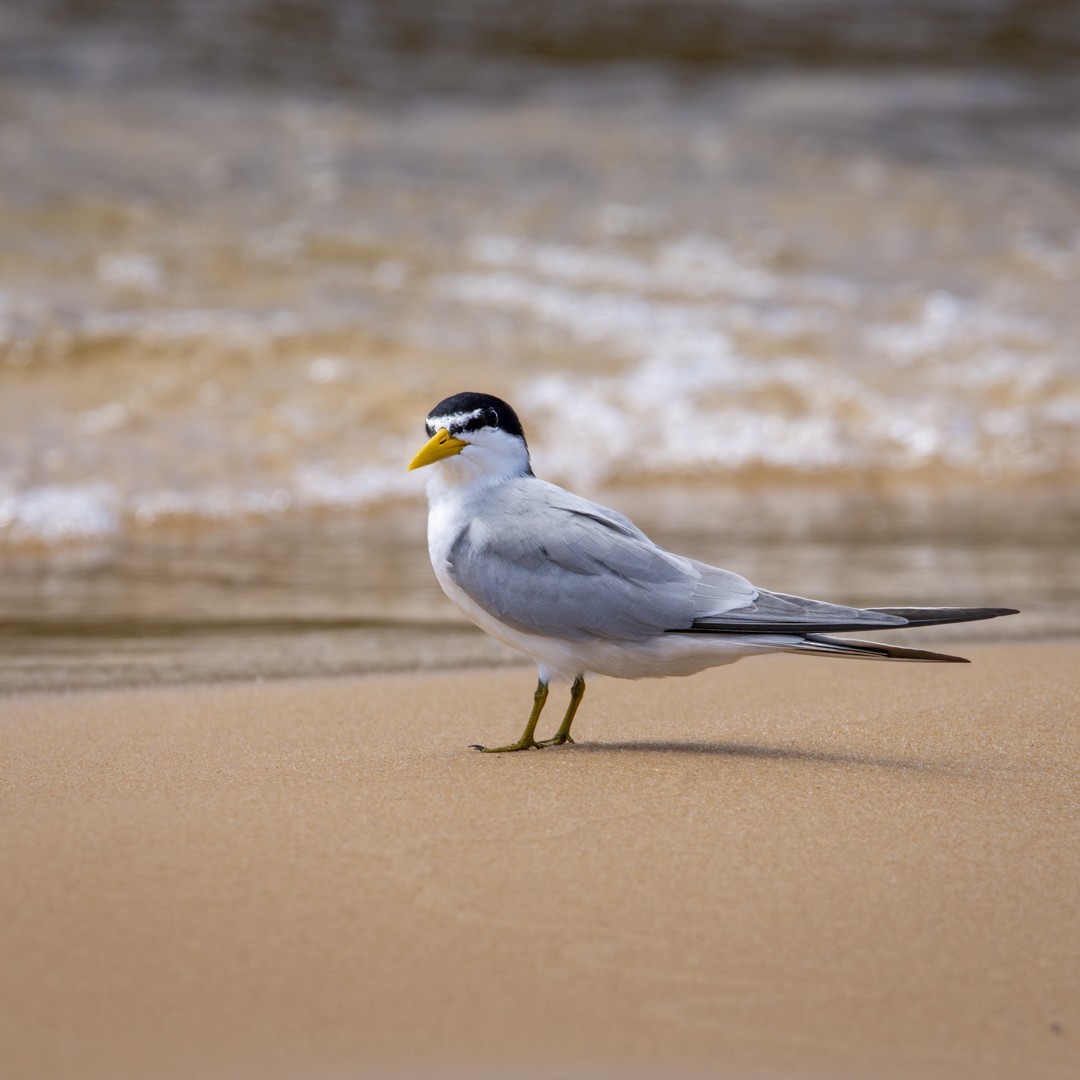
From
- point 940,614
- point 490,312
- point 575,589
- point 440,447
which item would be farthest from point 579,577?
point 490,312

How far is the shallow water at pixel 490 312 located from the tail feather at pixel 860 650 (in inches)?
64.2

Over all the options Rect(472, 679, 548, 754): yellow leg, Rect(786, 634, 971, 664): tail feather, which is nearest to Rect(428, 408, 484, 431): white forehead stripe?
Rect(472, 679, 548, 754): yellow leg

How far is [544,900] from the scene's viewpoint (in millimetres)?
2301

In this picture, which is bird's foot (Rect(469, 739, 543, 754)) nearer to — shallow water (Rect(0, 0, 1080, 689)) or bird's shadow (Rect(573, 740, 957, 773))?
bird's shadow (Rect(573, 740, 957, 773))

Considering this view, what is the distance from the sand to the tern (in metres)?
0.22

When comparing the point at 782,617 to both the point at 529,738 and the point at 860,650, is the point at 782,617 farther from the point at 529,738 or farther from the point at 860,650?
the point at 529,738

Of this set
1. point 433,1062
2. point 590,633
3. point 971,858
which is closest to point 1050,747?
point 971,858

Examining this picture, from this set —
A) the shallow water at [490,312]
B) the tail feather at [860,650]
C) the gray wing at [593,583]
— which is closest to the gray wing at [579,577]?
the gray wing at [593,583]

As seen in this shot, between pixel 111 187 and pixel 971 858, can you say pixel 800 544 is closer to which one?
pixel 971 858

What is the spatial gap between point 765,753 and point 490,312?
6.45 m

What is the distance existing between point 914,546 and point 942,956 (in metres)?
4.07

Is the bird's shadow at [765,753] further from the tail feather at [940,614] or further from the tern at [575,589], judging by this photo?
the tail feather at [940,614]

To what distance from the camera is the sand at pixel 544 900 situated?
190 cm

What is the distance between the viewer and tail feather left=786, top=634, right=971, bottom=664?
281 cm
